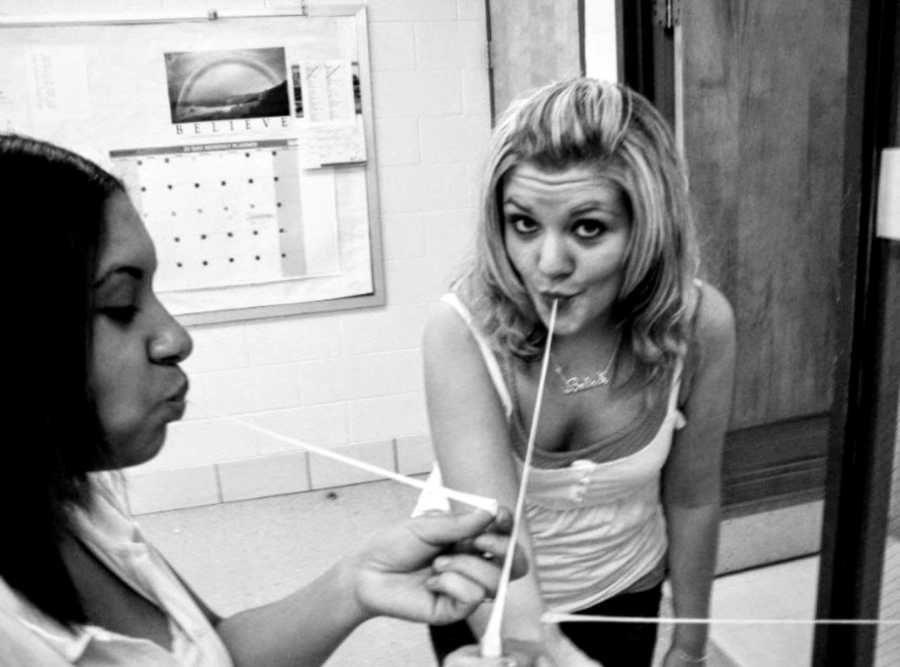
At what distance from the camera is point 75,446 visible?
2.30 feet

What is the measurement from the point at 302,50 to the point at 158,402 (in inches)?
89.2

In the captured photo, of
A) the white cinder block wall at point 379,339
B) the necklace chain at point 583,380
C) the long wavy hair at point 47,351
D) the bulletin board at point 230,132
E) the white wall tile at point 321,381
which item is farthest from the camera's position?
the white wall tile at point 321,381

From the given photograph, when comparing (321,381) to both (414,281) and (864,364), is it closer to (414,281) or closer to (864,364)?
(414,281)

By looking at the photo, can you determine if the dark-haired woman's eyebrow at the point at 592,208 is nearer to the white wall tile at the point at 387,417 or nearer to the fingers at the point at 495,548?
the fingers at the point at 495,548

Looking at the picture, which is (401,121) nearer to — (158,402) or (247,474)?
(247,474)

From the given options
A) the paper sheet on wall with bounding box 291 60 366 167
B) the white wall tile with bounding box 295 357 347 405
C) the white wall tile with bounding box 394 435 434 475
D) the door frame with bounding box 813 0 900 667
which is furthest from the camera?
the white wall tile with bounding box 394 435 434 475

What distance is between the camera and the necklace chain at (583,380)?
1.05 meters

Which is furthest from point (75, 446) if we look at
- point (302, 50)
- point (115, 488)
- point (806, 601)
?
point (302, 50)

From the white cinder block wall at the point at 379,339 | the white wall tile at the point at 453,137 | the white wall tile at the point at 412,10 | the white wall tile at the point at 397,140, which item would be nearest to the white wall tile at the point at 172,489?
the white cinder block wall at the point at 379,339

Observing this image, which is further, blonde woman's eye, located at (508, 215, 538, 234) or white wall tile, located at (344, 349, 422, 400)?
white wall tile, located at (344, 349, 422, 400)

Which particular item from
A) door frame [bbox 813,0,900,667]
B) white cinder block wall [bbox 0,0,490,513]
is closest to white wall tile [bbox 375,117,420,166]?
white cinder block wall [bbox 0,0,490,513]

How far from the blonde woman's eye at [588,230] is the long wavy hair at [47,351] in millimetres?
499

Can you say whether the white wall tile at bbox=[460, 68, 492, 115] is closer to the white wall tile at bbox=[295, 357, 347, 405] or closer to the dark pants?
the white wall tile at bbox=[295, 357, 347, 405]

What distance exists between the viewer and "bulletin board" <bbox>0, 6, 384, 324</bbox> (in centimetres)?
262
